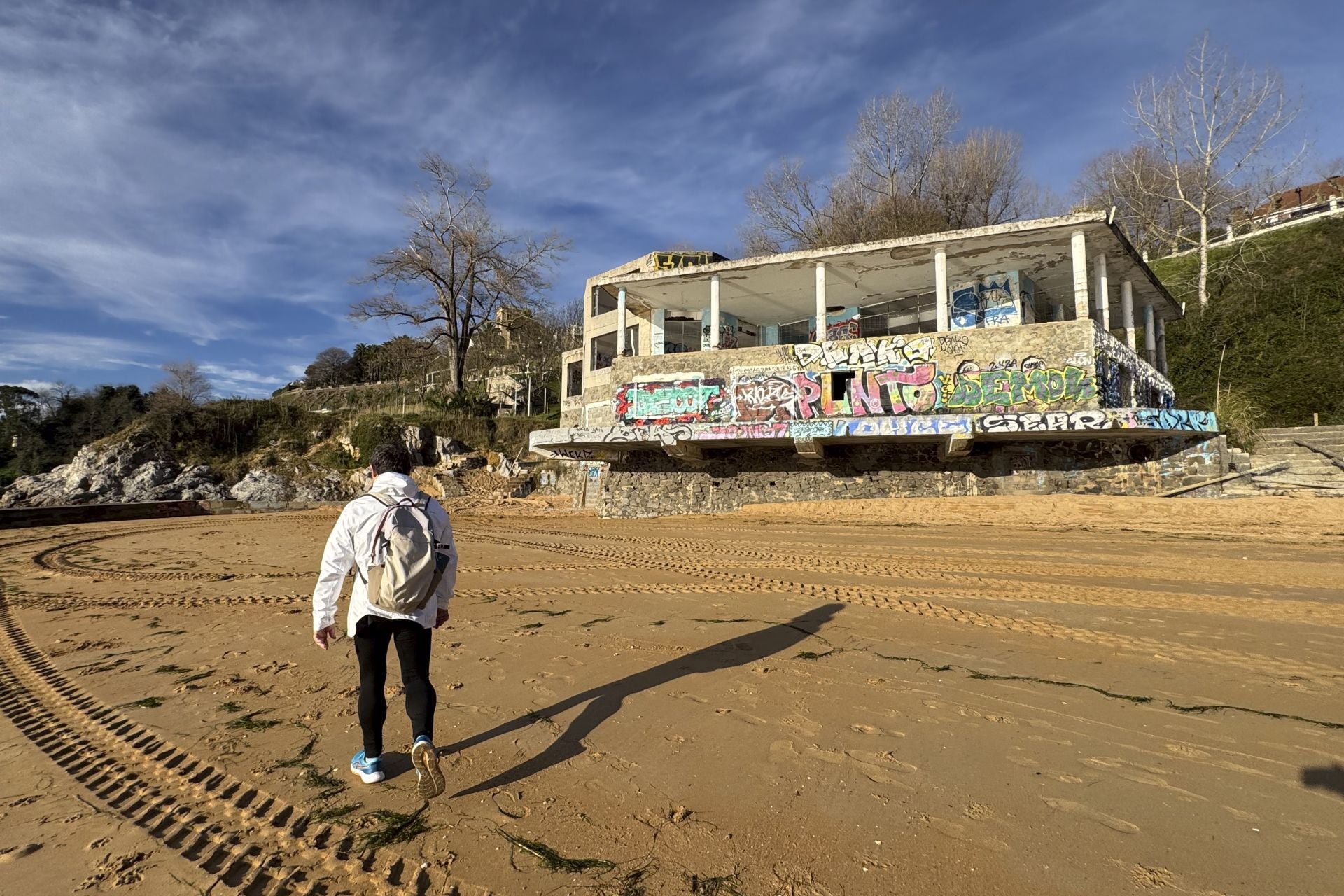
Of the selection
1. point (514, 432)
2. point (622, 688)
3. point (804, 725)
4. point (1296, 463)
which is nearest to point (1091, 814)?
point (804, 725)

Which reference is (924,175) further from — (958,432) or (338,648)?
(338,648)

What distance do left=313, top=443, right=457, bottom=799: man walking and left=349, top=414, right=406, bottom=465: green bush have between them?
26601mm

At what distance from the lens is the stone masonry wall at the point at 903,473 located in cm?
1320

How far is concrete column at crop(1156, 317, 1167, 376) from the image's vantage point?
831 inches

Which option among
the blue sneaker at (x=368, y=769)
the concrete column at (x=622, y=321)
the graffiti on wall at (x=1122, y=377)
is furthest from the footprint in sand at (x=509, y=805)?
the concrete column at (x=622, y=321)

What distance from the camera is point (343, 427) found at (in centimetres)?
3138

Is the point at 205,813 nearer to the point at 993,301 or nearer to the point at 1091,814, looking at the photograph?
the point at 1091,814

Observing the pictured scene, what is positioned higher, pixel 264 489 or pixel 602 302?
pixel 602 302

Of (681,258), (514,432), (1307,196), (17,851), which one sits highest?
(1307,196)

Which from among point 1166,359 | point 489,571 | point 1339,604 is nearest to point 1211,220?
point 1166,359

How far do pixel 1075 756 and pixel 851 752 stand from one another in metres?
1.06

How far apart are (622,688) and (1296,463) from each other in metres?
17.3

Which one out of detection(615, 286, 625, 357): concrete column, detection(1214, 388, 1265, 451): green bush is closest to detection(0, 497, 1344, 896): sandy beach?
detection(1214, 388, 1265, 451): green bush

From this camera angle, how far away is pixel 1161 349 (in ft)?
69.8
